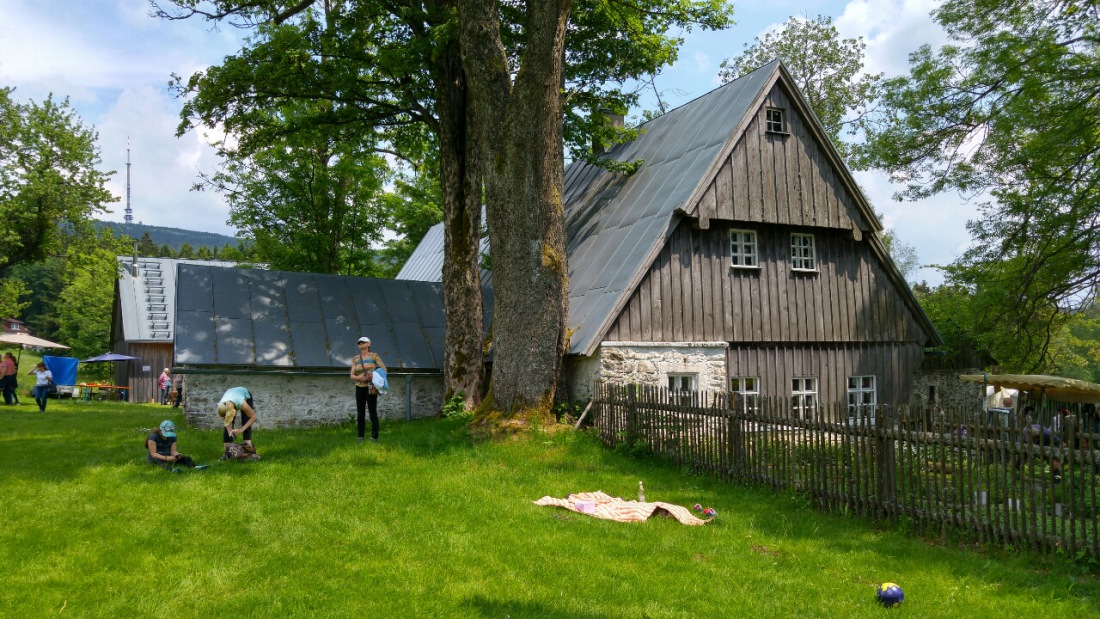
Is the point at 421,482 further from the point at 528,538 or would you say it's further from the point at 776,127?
the point at 776,127

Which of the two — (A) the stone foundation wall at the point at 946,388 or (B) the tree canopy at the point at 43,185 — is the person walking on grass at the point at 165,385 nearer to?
(B) the tree canopy at the point at 43,185

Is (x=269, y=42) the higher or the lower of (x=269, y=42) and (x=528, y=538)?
the higher

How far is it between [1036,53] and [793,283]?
264 inches

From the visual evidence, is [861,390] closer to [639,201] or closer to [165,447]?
[639,201]

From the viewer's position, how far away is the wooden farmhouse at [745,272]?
1553 centimetres

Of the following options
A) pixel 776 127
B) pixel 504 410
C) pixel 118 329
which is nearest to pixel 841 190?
pixel 776 127

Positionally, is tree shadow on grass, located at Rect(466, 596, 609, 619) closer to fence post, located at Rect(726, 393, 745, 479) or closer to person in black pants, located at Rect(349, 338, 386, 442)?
fence post, located at Rect(726, 393, 745, 479)

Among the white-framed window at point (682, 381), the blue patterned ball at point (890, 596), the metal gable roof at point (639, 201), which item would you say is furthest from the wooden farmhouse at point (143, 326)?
the blue patterned ball at point (890, 596)

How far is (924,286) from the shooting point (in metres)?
52.8

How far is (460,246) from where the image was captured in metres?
17.1

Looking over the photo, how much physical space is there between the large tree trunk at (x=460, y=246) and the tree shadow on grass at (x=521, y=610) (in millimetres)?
10639

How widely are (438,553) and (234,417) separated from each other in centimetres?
547

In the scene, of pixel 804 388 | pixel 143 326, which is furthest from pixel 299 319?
pixel 143 326

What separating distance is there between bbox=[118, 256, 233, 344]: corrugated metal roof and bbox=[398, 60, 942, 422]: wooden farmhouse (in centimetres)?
2671
